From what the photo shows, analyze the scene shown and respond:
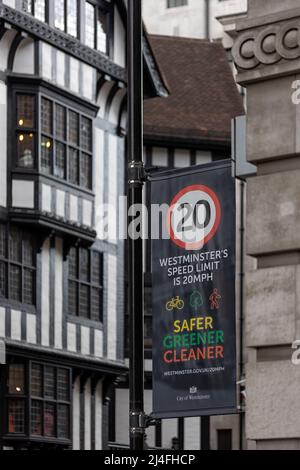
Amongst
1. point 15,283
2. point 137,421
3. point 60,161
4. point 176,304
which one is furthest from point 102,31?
point 137,421

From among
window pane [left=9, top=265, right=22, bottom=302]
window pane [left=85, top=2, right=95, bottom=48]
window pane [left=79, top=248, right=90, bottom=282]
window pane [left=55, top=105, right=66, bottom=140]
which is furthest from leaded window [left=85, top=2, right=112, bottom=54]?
window pane [left=9, top=265, right=22, bottom=302]

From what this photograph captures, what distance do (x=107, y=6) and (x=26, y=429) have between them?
34.9 ft

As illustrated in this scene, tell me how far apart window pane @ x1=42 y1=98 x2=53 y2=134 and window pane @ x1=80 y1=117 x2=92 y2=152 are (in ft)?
4.71

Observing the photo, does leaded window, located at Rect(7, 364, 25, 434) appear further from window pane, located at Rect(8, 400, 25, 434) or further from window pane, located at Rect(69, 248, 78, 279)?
window pane, located at Rect(69, 248, 78, 279)

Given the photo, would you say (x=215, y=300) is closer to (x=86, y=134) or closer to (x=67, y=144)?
(x=67, y=144)

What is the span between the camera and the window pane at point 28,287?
31.5 m

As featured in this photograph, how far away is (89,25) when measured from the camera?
3469 cm

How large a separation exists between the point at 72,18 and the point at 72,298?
21.3 ft

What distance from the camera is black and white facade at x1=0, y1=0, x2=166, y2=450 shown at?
31.3 m

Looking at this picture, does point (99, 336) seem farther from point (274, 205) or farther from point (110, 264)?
point (274, 205)

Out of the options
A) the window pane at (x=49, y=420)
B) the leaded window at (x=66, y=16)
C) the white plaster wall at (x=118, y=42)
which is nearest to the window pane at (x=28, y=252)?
the window pane at (x=49, y=420)
